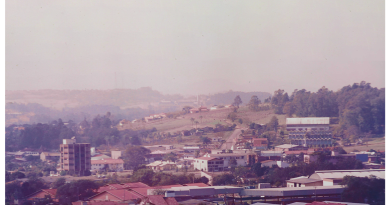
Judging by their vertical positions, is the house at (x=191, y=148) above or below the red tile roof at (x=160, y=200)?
below

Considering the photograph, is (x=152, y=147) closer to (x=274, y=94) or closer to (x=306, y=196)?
(x=274, y=94)

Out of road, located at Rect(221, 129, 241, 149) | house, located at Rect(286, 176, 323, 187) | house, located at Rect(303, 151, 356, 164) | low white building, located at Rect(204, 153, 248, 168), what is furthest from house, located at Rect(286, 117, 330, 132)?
house, located at Rect(286, 176, 323, 187)

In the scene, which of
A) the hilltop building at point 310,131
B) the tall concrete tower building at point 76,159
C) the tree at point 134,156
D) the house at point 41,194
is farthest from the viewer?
the hilltop building at point 310,131

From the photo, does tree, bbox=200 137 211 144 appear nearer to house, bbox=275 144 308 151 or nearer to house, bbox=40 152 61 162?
house, bbox=275 144 308 151

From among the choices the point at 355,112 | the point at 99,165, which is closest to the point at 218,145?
the point at 99,165

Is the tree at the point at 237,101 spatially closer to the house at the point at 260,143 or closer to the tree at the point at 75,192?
the house at the point at 260,143

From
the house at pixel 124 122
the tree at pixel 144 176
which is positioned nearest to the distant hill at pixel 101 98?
the house at pixel 124 122
